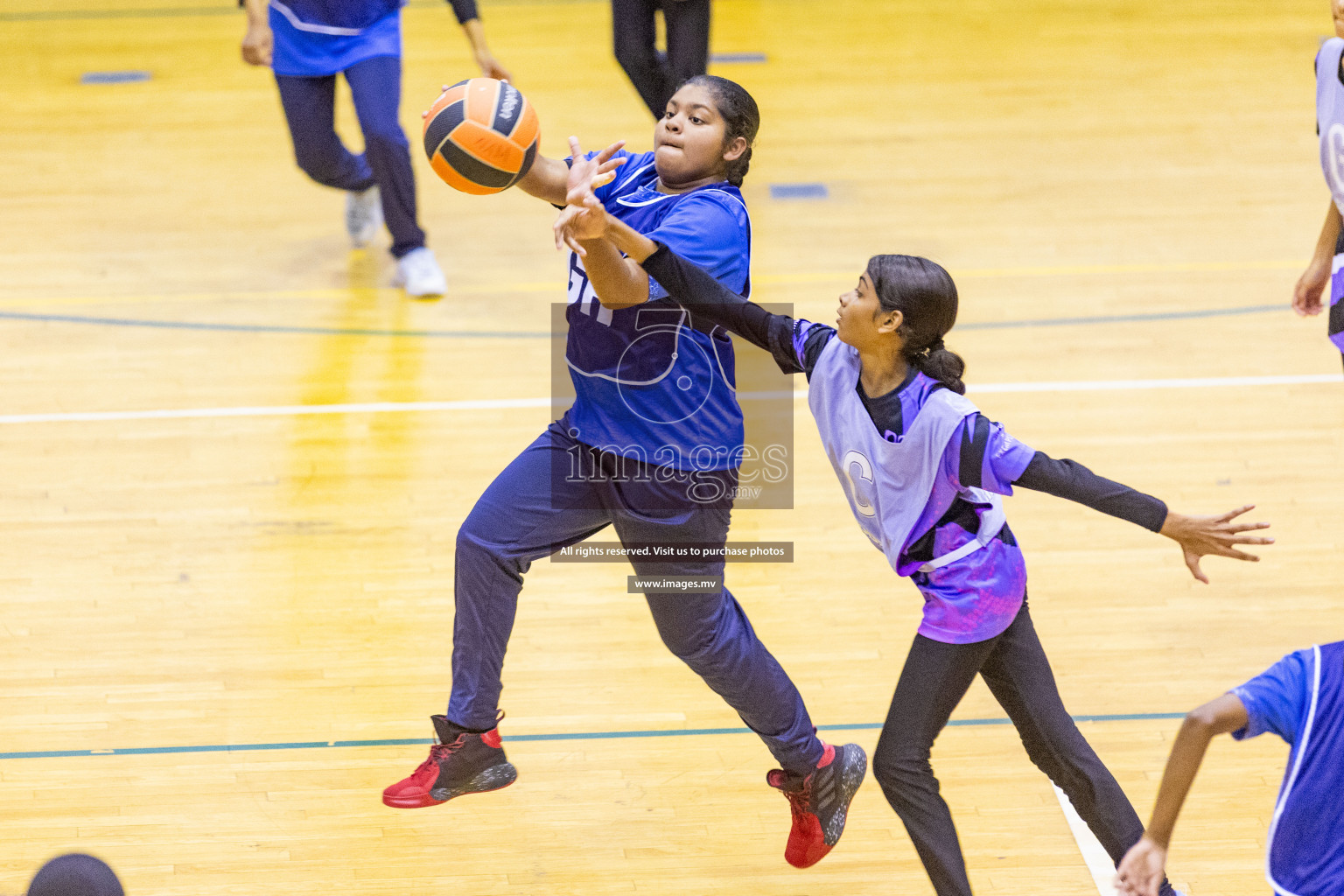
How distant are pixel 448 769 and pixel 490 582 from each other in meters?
0.51

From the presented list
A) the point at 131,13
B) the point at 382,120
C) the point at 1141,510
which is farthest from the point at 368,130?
the point at 131,13

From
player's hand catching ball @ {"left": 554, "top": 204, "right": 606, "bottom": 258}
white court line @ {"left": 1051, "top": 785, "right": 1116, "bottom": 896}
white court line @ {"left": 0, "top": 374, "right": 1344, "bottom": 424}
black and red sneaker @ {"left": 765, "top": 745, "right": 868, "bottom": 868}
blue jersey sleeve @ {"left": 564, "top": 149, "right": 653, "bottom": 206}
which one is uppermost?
player's hand catching ball @ {"left": 554, "top": 204, "right": 606, "bottom": 258}

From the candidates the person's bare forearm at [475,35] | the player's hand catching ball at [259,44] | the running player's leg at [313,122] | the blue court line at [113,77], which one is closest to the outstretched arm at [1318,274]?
the person's bare forearm at [475,35]

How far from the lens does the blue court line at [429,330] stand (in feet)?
20.4

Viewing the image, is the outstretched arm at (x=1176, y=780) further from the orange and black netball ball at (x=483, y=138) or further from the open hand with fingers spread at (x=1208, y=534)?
the orange and black netball ball at (x=483, y=138)

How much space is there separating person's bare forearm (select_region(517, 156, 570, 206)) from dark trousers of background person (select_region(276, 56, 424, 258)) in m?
2.92

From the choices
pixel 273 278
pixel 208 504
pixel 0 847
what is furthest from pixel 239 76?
pixel 0 847

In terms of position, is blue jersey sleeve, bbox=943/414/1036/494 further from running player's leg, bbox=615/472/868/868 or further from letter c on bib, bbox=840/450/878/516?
running player's leg, bbox=615/472/868/868

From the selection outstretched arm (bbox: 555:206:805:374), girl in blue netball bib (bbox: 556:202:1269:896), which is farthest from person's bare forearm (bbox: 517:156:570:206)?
girl in blue netball bib (bbox: 556:202:1269:896)

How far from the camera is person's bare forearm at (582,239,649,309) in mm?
2986

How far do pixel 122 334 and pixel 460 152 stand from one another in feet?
11.1

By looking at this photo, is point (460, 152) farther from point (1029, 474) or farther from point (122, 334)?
point (122, 334)

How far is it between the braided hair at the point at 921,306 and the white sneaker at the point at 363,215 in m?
4.33

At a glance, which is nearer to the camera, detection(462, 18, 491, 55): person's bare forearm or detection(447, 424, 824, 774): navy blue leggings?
detection(447, 424, 824, 774): navy blue leggings
